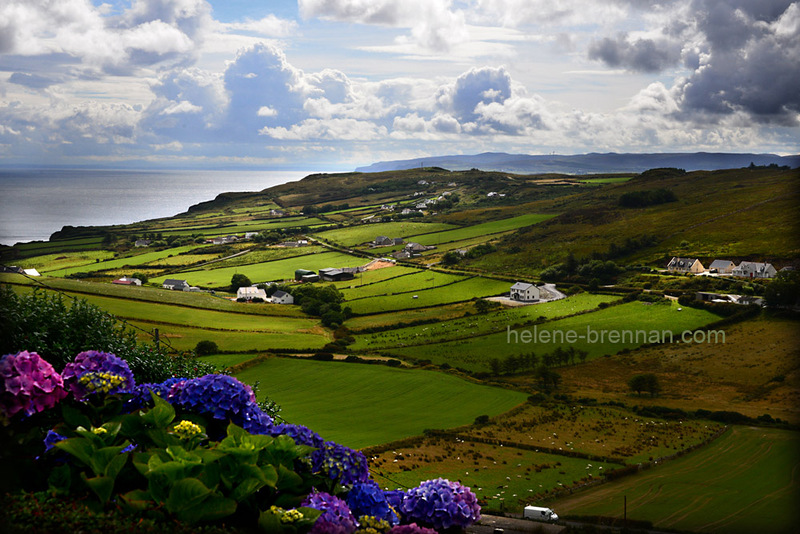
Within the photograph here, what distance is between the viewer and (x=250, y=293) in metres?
34.8

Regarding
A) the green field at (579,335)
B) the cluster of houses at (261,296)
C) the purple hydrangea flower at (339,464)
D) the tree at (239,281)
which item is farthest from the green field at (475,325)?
the purple hydrangea flower at (339,464)

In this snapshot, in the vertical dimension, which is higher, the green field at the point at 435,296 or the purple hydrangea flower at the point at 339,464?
the purple hydrangea flower at the point at 339,464

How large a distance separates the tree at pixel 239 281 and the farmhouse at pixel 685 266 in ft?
84.7

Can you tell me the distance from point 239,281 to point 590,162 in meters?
61.5

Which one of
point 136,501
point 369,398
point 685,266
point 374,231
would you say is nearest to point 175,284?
point 369,398

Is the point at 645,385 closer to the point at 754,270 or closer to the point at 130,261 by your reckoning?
the point at 754,270

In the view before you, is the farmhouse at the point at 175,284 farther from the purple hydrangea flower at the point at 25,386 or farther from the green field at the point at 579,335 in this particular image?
the purple hydrangea flower at the point at 25,386

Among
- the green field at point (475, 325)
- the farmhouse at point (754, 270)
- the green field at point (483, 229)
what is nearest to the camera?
the farmhouse at point (754, 270)

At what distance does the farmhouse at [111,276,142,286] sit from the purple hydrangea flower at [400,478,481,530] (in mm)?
32633

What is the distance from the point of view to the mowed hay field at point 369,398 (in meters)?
20.6

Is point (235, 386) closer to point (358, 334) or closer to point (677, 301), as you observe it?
point (358, 334)

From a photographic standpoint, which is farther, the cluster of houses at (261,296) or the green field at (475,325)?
the cluster of houses at (261,296)

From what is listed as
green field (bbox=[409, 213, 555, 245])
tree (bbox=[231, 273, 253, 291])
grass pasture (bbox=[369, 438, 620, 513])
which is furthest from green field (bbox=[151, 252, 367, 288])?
grass pasture (bbox=[369, 438, 620, 513])

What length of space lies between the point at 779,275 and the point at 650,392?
974 cm
